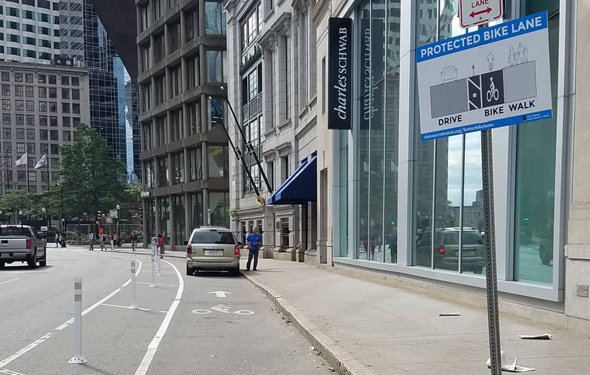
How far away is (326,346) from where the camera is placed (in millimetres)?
7215

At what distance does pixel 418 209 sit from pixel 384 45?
507cm

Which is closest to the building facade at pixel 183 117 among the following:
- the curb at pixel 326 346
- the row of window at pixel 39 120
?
the curb at pixel 326 346

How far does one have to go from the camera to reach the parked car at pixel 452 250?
414 inches

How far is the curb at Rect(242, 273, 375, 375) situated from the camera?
6109mm

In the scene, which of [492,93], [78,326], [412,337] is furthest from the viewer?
[412,337]

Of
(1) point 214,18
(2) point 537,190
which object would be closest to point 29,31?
(1) point 214,18

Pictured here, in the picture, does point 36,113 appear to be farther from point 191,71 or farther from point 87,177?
point 191,71

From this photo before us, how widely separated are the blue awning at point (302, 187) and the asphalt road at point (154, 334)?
8.11m

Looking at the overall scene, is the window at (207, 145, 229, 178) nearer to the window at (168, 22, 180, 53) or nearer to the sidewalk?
the window at (168, 22, 180, 53)

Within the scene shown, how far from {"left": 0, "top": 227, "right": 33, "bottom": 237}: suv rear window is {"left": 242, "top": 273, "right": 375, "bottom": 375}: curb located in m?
17.1

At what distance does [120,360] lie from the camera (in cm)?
718

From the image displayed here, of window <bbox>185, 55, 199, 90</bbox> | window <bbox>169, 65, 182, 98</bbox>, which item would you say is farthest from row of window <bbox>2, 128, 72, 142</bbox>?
window <bbox>185, 55, 199, 90</bbox>

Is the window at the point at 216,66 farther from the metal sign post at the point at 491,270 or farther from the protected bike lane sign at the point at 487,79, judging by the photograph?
the metal sign post at the point at 491,270

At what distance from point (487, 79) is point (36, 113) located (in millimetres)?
143003
